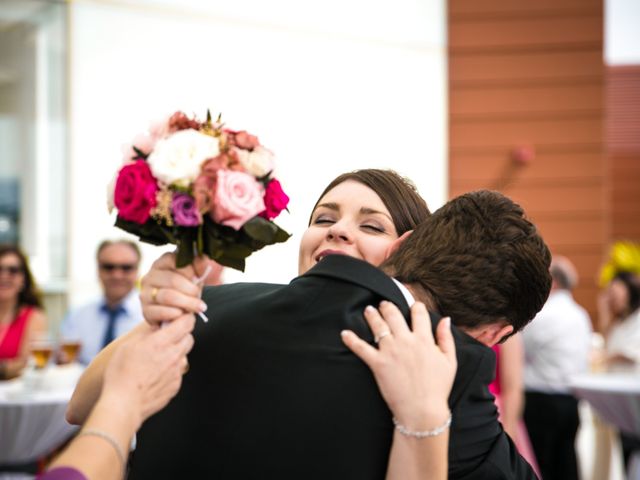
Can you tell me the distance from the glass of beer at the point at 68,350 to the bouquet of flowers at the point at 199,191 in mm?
2800

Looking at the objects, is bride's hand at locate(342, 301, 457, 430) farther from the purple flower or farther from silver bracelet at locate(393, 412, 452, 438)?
the purple flower

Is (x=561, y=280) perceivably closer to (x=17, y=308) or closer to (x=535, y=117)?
(x=535, y=117)

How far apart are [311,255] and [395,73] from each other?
5.73 metres

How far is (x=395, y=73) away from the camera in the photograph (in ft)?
24.6

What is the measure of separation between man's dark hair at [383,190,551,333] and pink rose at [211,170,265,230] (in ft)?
1.06

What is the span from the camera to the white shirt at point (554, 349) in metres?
5.65

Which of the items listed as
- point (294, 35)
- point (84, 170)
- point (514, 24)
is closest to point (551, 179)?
point (514, 24)

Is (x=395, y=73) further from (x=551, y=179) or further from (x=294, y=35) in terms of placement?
(x=551, y=179)

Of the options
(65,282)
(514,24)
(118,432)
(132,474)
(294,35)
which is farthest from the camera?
(514,24)

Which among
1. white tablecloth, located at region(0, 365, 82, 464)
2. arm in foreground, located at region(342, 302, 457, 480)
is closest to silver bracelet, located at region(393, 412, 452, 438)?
arm in foreground, located at region(342, 302, 457, 480)

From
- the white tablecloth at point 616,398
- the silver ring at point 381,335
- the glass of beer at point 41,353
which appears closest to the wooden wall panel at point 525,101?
the white tablecloth at point 616,398

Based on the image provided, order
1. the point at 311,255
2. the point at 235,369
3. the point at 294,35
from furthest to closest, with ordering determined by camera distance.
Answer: the point at 294,35 → the point at 311,255 → the point at 235,369

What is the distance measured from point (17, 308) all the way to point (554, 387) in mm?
3433

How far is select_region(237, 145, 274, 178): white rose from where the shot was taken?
4.58 feet
